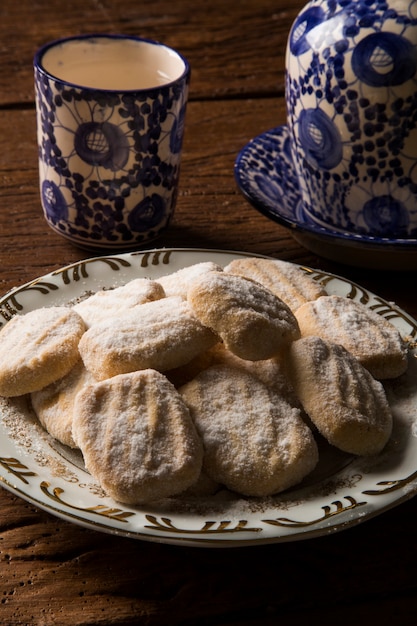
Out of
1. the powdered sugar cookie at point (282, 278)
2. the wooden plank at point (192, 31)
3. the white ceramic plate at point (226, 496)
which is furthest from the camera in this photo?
the wooden plank at point (192, 31)

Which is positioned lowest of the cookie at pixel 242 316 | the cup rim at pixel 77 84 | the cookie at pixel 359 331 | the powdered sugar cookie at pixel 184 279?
the cookie at pixel 359 331

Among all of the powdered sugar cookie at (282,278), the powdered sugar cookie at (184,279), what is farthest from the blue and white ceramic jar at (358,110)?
the powdered sugar cookie at (184,279)

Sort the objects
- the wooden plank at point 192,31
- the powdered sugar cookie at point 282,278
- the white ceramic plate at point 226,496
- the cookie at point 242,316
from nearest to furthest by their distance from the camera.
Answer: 1. the white ceramic plate at point 226,496
2. the cookie at point 242,316
3. the powdered sugar cookie at point 282,278
4. the wooden plank at point 192,31

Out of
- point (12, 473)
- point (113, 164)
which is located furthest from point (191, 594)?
point (113, 164)

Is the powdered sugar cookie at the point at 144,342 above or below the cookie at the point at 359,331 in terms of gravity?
above

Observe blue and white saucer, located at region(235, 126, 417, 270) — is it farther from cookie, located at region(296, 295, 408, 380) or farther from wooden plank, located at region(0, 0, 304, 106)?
wooden plank, located at region(0, 0, 304, 106)

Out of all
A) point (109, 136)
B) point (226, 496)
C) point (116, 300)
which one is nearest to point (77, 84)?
point (109, 136)

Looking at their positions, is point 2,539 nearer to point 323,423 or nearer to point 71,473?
point 71,473

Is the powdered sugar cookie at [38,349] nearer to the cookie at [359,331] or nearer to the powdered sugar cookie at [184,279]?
the powdered sugar cookie at [184,279]
